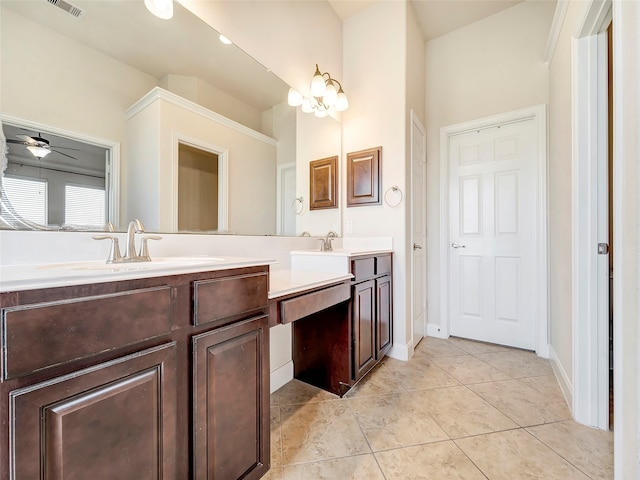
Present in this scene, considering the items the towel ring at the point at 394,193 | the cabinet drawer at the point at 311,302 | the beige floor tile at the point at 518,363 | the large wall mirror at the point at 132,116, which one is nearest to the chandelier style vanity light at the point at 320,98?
the large wall mirror at the point at 132,116

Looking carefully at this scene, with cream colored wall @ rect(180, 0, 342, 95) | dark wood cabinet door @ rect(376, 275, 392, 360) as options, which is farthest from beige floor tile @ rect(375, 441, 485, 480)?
cream colored wall @ rect(180, 0, 342, 95)

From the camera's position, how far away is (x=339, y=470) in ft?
3.91

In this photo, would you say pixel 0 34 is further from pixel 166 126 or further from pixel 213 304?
pixel 213 304

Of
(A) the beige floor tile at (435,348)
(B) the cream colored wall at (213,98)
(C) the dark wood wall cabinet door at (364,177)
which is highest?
(B) the cream colored wall at (213,98)

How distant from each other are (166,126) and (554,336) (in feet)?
9.75

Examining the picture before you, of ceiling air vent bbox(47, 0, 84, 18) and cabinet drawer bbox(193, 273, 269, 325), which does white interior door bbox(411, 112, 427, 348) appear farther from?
ceiling air vent bbox(47, 0, 84, 18)

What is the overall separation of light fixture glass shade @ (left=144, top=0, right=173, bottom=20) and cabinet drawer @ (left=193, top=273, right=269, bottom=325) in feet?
3.94

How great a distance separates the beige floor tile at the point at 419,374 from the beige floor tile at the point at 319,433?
544 millimetres

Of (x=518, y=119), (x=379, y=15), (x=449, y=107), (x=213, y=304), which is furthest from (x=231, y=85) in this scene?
(x=518, y=119)

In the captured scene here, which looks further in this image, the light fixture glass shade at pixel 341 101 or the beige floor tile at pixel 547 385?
the light fixture glass shade at pixel 341 101

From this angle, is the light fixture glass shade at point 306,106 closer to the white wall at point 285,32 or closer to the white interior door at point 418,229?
the white wall at point 285,32

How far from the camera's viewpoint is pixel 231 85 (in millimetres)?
1573

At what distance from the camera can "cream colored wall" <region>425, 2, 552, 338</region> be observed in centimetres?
237

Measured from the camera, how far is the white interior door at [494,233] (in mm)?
2412
